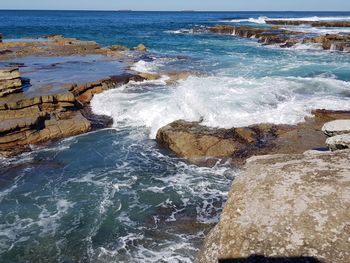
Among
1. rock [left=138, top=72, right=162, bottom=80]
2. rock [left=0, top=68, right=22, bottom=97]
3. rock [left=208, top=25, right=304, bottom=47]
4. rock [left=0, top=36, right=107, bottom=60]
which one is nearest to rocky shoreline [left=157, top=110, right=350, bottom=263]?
rock [left=0, top=68, right=22, bottom=97]

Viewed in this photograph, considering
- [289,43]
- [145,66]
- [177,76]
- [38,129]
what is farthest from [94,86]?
[289,43]

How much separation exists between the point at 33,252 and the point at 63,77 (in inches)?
564

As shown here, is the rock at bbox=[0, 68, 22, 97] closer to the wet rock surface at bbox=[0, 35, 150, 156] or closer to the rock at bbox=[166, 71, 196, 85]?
the wet rock surface at bbox=[0, 35, 150, 156]

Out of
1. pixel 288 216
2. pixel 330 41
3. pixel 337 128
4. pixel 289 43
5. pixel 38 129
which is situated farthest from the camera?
pixel 289 43

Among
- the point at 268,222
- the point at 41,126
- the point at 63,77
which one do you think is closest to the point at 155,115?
the point at 41,126

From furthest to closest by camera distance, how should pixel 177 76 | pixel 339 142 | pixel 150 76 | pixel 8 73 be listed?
1. pixel 177 76
2. pixel 150 76
3. pixel 8 73
4. pixel 339 142

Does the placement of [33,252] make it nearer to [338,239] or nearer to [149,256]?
[149,256]

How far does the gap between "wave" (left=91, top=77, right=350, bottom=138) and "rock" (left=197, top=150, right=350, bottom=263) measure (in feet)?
28.8

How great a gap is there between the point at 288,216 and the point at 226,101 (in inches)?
492

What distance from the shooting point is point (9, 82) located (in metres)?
16.1

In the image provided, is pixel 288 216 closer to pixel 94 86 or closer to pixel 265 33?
pixel 94 86

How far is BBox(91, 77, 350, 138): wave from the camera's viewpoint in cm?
1390

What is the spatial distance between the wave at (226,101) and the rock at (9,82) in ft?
11.5

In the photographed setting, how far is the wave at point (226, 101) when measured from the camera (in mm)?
13898
